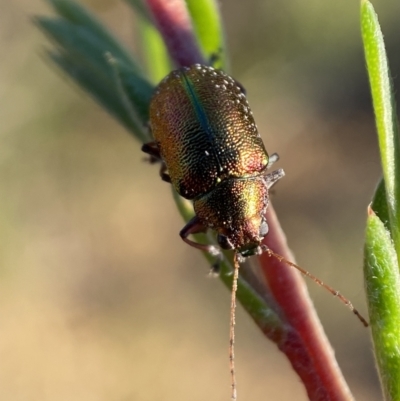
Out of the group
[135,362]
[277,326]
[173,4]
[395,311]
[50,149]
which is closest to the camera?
[395,311]

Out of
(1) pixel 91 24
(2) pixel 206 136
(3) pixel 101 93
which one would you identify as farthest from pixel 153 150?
(1) pixel 91 24

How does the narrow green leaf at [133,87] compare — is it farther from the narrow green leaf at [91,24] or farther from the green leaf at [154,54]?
the green leaf at [154,54]

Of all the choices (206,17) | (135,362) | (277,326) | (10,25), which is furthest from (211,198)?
(10,25)

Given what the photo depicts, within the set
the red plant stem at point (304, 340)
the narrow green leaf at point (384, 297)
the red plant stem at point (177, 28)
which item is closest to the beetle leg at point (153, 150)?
the red plant stem at point (177, 28)

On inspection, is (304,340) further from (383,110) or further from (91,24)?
(91,24)

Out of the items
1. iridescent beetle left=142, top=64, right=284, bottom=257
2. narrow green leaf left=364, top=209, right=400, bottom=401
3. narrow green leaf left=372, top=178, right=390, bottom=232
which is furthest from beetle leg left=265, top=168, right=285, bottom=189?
narrow green leaf left=364, top=209, right=400, bottom=401

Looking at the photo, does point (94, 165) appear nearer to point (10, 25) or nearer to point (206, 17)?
point (10, 25)
